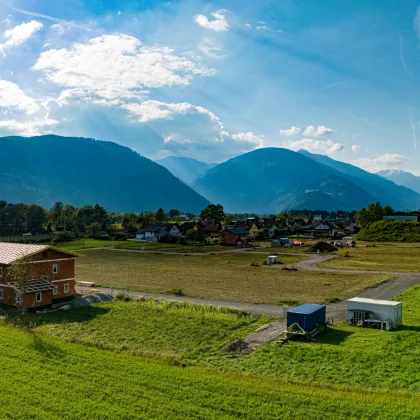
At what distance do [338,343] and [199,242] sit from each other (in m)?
77.3

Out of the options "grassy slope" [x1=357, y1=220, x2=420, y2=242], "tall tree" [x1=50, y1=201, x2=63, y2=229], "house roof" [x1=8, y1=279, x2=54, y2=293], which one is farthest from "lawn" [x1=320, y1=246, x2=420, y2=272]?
"tall tree" [x1=50, y1=201, x2=63, y2=229]

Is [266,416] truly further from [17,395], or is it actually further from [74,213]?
[74,213]

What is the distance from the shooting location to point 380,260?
64.8 meters

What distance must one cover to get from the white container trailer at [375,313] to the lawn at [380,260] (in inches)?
1131

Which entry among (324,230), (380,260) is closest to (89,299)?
(380,260)

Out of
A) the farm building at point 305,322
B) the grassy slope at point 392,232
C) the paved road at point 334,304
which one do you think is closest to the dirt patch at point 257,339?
the farm building at point 305,322

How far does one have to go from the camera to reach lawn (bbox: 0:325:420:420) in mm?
15500

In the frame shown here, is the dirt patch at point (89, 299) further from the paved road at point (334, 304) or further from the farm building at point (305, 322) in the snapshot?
the farm building at point (305, 322)

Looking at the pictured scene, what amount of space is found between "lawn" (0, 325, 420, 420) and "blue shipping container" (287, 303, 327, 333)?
292 inches

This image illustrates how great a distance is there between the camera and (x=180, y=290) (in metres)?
39.8

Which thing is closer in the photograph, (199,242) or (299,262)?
(299,262)

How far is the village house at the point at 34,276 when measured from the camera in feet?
109

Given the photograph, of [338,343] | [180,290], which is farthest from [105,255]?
[338,343]

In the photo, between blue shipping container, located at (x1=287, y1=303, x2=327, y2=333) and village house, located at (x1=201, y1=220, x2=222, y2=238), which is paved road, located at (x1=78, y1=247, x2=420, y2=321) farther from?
village house, located at (x1=201, y1=220, x2=222, y2=238)
